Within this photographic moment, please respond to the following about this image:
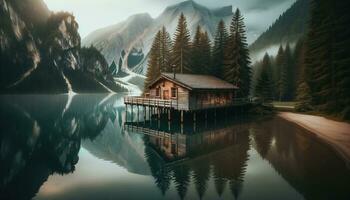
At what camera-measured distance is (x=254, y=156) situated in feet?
81.4

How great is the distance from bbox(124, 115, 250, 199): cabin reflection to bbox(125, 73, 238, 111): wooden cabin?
14.1ft

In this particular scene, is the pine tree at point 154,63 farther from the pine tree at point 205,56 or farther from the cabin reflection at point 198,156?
the cabin reflection at point 198,156

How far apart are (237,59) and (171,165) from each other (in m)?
42.2

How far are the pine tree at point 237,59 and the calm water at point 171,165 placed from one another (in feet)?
74.9

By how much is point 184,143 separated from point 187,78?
19.0 m

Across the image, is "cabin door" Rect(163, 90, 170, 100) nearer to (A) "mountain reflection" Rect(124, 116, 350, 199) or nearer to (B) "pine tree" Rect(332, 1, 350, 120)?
(A) "mountain reflection" Rect(124, 116, 350, 199)

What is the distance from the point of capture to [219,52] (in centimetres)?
6569

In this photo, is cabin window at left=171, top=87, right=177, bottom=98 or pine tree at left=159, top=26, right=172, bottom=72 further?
pine tree at left=159, top=26, right=172, bottom=72

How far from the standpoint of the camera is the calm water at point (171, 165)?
55.5 feet

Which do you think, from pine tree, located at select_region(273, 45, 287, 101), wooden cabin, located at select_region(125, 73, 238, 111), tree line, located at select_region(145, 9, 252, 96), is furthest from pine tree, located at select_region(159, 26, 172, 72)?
pine tree, located at select_region(273, 45, 287, 101)

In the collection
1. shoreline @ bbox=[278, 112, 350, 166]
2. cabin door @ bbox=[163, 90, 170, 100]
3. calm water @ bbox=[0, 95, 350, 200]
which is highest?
cabin door @ bbox=[163, 90, 170, 100]

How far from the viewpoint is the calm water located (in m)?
16.9

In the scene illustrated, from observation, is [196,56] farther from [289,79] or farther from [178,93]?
[289,79]

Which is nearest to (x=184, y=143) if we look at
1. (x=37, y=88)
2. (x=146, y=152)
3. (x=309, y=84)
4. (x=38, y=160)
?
(x=146, y=152)
